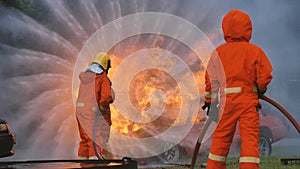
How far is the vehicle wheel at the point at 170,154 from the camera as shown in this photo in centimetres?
1005

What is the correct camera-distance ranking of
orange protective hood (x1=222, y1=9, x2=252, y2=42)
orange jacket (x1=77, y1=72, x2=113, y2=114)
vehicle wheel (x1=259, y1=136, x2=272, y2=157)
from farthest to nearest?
vehicle wheel (x1=259, y1=136, x2=272, y2=157), orange jacket (x1=77, y1=72, x2=113, y2=114), orange protective hood (x1=222, y1=9, x2=252, y2=42)

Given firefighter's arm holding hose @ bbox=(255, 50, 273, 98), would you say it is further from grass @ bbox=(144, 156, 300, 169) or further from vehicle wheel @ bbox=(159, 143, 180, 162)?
vehicle wheel @ bbox=(159, 143, 180, 162)

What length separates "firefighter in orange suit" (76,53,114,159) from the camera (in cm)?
741

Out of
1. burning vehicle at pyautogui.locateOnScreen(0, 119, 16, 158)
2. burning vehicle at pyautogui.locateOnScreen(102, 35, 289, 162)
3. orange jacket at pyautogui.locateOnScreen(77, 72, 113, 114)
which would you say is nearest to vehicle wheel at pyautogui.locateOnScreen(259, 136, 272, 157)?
burning vehicle at pyautogui.locateOnScreen(102, 35, 289, 162)

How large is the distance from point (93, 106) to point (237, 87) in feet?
8.62

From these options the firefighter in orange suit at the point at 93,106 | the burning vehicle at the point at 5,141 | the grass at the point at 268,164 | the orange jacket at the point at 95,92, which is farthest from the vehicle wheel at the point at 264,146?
the burning vehicle at the point at 5,141

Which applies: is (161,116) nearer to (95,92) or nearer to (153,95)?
(153,95)

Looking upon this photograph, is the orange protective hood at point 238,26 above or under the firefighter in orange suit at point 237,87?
above

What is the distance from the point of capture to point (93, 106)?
24.6 ft

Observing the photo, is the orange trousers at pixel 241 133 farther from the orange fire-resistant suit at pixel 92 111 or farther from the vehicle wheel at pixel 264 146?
the vehicle wheel at pixel 264 146

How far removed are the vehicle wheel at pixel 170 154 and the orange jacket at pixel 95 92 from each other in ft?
9.22

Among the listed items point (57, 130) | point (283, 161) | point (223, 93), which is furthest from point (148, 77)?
point (223, 93)

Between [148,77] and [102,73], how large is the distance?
592cm

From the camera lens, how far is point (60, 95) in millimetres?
15039
